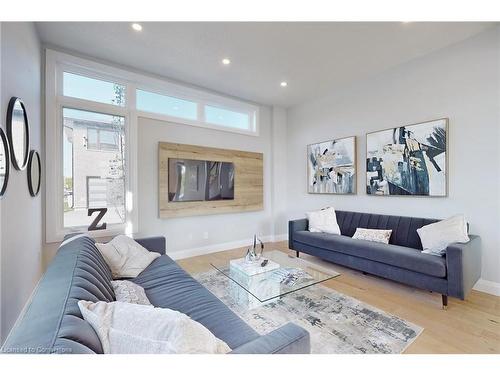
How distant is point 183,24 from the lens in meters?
2.43

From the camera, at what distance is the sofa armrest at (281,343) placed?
0.82 meters

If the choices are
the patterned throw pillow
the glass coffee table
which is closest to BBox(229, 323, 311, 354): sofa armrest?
the glass coffee table

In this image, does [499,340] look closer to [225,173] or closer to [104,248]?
[104,248]

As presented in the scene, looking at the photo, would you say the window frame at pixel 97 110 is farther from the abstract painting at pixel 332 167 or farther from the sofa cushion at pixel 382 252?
the sofa cushion at pixel 382 252

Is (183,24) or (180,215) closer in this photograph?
(183,24)

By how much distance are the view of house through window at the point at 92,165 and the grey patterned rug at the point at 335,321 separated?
6.80 feet

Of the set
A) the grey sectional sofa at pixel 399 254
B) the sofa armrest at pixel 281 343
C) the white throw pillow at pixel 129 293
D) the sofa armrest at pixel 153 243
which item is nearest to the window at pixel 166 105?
the sofa armrest at pixel 153 243

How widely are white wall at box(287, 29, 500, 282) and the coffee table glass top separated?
Answer: 183 cm

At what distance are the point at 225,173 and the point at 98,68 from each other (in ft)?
7.93

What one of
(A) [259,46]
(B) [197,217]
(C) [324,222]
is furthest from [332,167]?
(B) [197,217]
